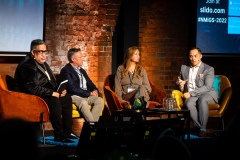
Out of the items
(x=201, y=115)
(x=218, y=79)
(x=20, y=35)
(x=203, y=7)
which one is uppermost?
(x=203, y=7)

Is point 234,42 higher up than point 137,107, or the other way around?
point 234,42

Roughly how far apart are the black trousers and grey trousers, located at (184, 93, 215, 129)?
1850 mm

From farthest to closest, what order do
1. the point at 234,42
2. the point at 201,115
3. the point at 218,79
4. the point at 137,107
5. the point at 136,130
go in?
the point at 234,42 → the point at 218,79 → the point at 201,115 → the point at 137,107 → the point at 136,130

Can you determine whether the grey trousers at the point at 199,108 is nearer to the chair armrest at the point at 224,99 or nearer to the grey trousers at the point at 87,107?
the chair armrest at the point at 224,99

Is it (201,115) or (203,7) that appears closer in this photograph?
(201,115)

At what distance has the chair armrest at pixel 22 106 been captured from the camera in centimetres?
679

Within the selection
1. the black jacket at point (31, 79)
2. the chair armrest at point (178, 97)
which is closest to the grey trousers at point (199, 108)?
the chair armrest at point (178, 97)

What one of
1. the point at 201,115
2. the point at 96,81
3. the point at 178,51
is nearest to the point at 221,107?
the point at 201,115

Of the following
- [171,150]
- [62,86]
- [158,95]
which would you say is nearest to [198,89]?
[158,95]

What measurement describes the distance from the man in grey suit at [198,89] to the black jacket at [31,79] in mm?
2188

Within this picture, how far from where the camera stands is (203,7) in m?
8.83

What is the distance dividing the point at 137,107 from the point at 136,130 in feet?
4.87

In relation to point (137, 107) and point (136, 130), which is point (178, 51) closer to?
point (137, 107)

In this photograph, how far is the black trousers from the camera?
688 centimetres
